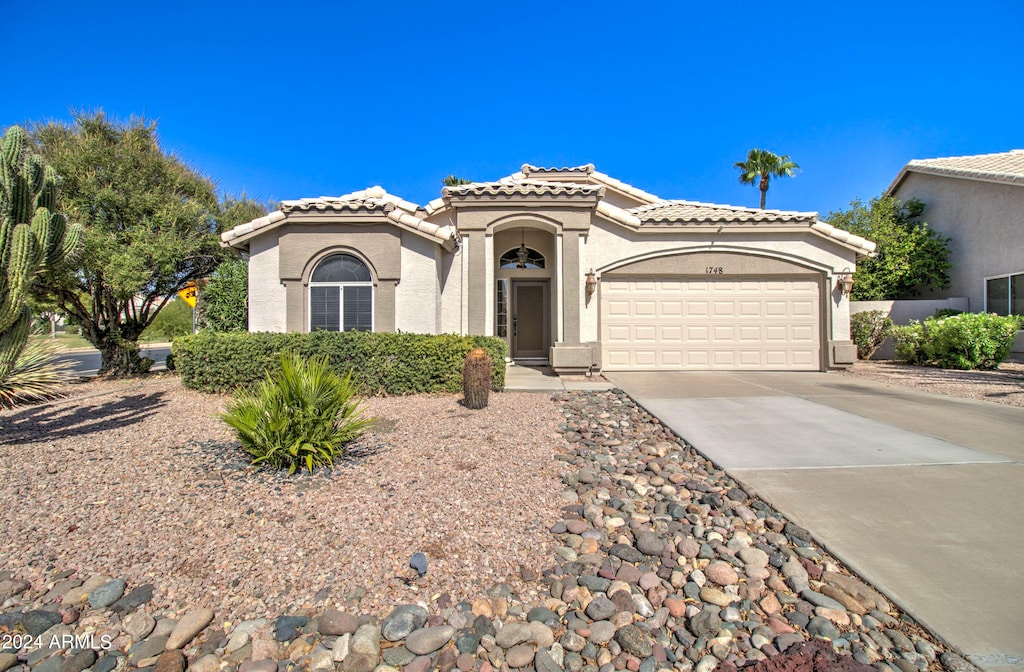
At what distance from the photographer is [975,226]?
15945 mm

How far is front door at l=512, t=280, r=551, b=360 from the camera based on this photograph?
14727 mm

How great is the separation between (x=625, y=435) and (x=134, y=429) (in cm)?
654

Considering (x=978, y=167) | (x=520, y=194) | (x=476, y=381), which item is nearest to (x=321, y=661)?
(x=476, y=381)

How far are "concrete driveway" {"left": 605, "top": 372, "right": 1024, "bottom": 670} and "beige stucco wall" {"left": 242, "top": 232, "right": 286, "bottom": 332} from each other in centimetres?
807

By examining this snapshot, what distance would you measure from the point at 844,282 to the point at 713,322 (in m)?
3.30

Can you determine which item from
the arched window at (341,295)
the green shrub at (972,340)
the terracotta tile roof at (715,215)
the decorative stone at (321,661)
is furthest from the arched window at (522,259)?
the decorative stone at (321,661)

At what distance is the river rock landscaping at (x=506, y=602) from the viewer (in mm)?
2412

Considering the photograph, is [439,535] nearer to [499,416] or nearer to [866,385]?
[499,416]

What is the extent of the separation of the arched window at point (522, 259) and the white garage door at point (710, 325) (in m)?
2.60

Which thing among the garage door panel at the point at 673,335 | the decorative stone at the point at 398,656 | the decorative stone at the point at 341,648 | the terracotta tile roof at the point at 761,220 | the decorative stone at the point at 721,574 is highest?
the terracotta tile roof at the point at 761,220

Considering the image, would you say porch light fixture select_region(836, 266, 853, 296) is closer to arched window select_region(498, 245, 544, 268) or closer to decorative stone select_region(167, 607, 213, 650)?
arched window select_region(498, 245, 544, 268)

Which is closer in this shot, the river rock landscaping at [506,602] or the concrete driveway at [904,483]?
the river rock landscaping at [506,602]

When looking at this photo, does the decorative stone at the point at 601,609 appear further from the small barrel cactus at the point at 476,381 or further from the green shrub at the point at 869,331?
the green shrub at the point at 869,331

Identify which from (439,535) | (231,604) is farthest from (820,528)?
(231,604)
